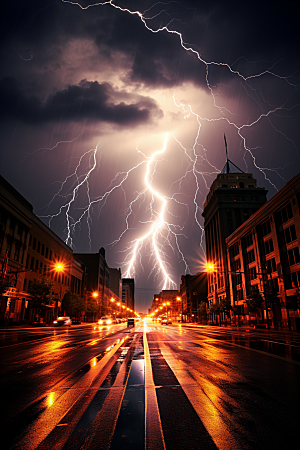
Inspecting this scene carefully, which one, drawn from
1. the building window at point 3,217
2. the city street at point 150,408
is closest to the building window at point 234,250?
the building window at point 3,217

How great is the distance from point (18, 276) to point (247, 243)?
44585 mm

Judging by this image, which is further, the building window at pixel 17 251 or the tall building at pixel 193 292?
the tall building at pixel 193 292

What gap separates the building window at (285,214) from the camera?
140ft

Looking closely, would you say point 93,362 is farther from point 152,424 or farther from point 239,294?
point 239,294

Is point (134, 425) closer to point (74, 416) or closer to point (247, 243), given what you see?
point (74, 416)

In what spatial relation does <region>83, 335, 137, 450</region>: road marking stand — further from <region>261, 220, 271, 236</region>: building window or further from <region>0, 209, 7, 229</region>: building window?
<region>261, 220, 271, 236</region>: building window

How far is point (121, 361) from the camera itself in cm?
983

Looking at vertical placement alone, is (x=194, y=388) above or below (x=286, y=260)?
below

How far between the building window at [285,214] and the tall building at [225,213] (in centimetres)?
3045

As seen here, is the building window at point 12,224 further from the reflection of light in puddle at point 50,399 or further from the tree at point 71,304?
the reflection of light in puddle at point 50,399

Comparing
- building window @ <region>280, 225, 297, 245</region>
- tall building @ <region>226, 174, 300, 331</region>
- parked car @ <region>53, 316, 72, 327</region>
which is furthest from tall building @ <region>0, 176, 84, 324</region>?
building window @ <region>280, 225, 297, 245</region>

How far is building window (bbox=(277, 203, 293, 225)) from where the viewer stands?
42.6m

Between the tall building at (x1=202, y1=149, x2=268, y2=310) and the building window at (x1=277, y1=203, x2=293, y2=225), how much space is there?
1199 inches

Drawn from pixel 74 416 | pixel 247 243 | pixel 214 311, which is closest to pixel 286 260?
pixel 247 243
